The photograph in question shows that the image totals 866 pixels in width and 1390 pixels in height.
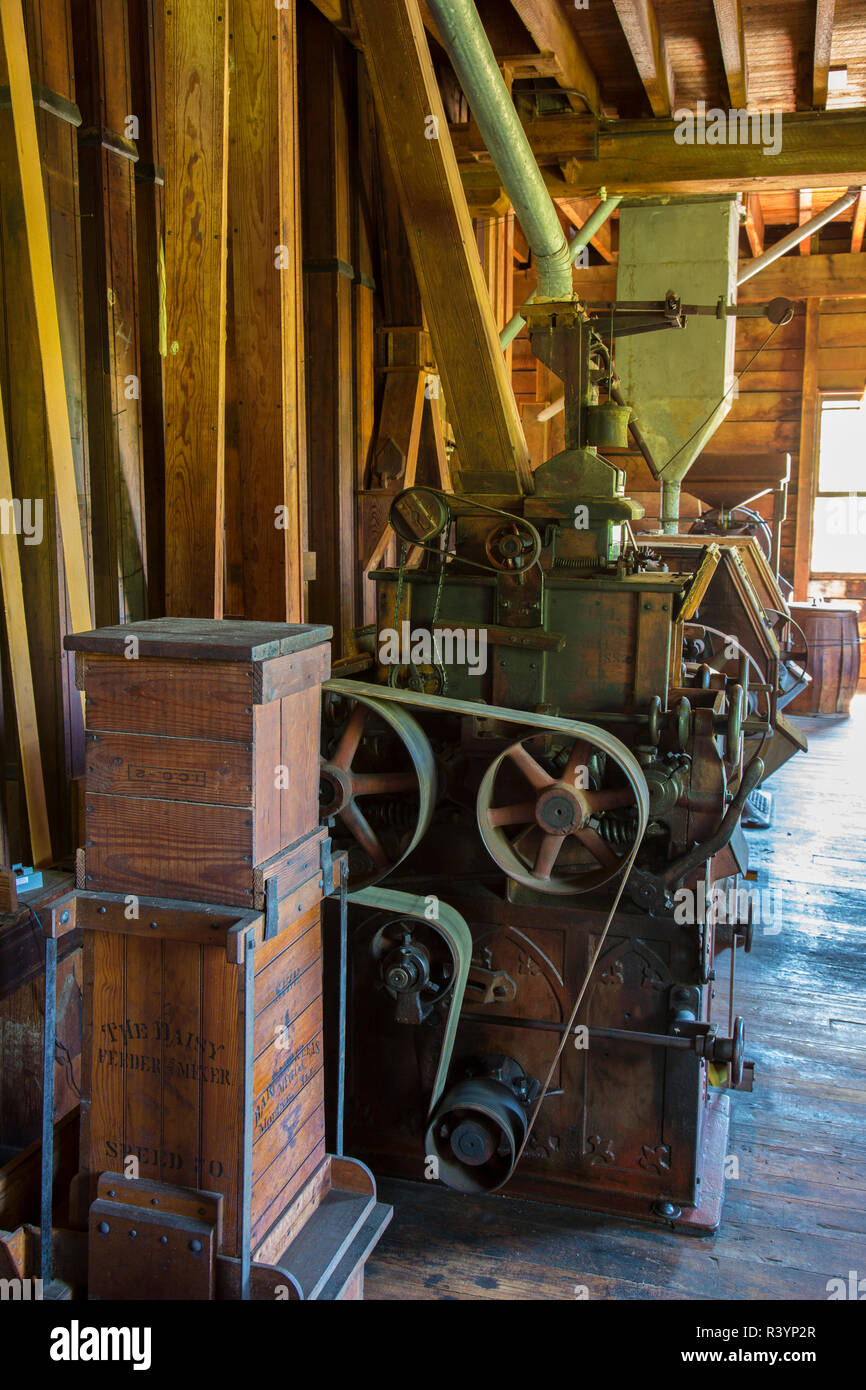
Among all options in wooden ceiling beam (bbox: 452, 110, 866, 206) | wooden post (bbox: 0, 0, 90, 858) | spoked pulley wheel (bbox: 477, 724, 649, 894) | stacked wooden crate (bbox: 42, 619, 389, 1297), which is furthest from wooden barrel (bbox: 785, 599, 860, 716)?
stacked wooden crate (bbox: 42, 619, 389, 1297)

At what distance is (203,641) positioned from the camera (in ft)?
7.10

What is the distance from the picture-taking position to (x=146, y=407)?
12.2 feet

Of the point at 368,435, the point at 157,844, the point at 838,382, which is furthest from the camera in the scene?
the point at 838,382

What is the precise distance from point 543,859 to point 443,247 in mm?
1920

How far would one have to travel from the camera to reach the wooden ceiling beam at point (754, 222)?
9.62 m

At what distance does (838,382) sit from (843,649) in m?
3.03

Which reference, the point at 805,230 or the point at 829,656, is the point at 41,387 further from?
the point at 829,656

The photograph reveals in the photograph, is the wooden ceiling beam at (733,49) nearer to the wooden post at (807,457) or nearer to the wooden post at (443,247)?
the wooden post at (443,247)

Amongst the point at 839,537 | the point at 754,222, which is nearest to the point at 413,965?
the point at 754,222

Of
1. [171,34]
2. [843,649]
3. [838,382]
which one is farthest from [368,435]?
[838,382]

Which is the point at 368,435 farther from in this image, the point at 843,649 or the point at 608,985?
the point at 843,649

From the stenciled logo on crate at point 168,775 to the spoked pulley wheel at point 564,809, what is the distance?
3.57ft

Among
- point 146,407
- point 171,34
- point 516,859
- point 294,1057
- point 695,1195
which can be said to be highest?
point 171,34

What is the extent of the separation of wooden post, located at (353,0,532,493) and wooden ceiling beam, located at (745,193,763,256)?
6871mm
